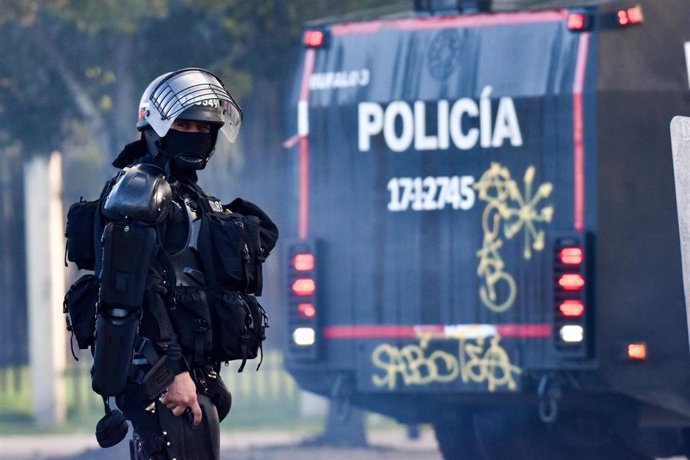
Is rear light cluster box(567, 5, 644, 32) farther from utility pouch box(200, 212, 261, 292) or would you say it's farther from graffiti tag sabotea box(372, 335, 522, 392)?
utility pouch box(200, 212, 261, 292)

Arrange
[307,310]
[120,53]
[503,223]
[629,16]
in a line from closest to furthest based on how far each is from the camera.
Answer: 1. [629,16]
2. [503,223]
3. [307,310]
4. [120,53]

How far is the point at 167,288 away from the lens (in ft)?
21.4

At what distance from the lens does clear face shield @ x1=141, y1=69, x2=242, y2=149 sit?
21.6 feet

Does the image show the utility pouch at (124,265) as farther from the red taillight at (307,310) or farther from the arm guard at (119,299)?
the red taillight at (307,310)

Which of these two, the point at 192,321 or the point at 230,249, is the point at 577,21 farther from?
the point at 192,321

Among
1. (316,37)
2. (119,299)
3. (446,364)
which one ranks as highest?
(316,37)

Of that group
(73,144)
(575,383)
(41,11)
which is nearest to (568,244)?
(575,383)

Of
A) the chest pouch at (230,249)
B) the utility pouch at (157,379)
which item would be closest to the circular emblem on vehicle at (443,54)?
the chest pouch at (230,249)

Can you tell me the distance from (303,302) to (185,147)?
4957 millimetres

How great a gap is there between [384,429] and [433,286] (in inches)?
316

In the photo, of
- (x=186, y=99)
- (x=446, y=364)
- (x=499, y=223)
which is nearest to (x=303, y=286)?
(x=446, y=364)

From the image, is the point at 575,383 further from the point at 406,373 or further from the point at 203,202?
the point at 203,202

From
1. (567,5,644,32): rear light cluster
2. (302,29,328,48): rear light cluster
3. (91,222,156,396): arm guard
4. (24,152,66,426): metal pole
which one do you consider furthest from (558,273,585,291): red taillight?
(24,152,66,426): metal pole

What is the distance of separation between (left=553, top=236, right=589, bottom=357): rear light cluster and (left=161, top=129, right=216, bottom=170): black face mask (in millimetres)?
4327
